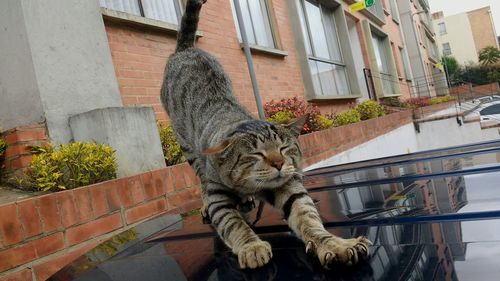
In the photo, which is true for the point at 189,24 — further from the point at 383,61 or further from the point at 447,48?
the point at 447,48

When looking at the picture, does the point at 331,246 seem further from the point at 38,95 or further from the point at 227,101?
the point at 38,95

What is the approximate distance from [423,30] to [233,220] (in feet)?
103

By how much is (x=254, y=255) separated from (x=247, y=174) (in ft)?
1.79

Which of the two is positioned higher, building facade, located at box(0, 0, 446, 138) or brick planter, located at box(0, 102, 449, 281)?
building facade, located at box(0, 0, 446, 138)

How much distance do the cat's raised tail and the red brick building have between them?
136 centimetres

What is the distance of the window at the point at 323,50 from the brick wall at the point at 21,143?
6.57m

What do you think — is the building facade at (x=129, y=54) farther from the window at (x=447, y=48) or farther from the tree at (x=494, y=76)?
the window at (x=447, y=48)

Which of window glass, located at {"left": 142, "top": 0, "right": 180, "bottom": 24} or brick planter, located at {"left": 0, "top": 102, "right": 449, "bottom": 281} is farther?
window glass, located at {"left": 142, "top": 0, "right": 180, "bottom": 24}

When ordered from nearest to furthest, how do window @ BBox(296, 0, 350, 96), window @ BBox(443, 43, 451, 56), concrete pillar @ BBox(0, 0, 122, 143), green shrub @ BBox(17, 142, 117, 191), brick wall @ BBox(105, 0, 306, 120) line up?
green shrub @ BBox(17, 142, 117, 191)
concrete pillar @ BBox(0, 0, 122, 143)
brick wall @ BBox(105, 0, 306, 120)
window @ BBox(296, 0, 350, 96)
window @ BBox(443, 43, 451, 56)

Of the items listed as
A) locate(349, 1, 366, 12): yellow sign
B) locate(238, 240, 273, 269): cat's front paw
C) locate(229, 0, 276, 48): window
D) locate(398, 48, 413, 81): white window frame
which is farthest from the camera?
locate(398, 48, 413, 81): white window frame

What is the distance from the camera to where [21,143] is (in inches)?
121

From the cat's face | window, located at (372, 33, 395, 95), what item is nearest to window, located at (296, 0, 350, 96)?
Result: window, located at (372, 33, 395, 95)

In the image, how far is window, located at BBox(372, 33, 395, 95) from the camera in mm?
15344

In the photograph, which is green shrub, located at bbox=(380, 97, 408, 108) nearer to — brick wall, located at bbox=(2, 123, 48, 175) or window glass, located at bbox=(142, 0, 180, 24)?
window glass, located at bbox=(142, 0, 180, 24)
